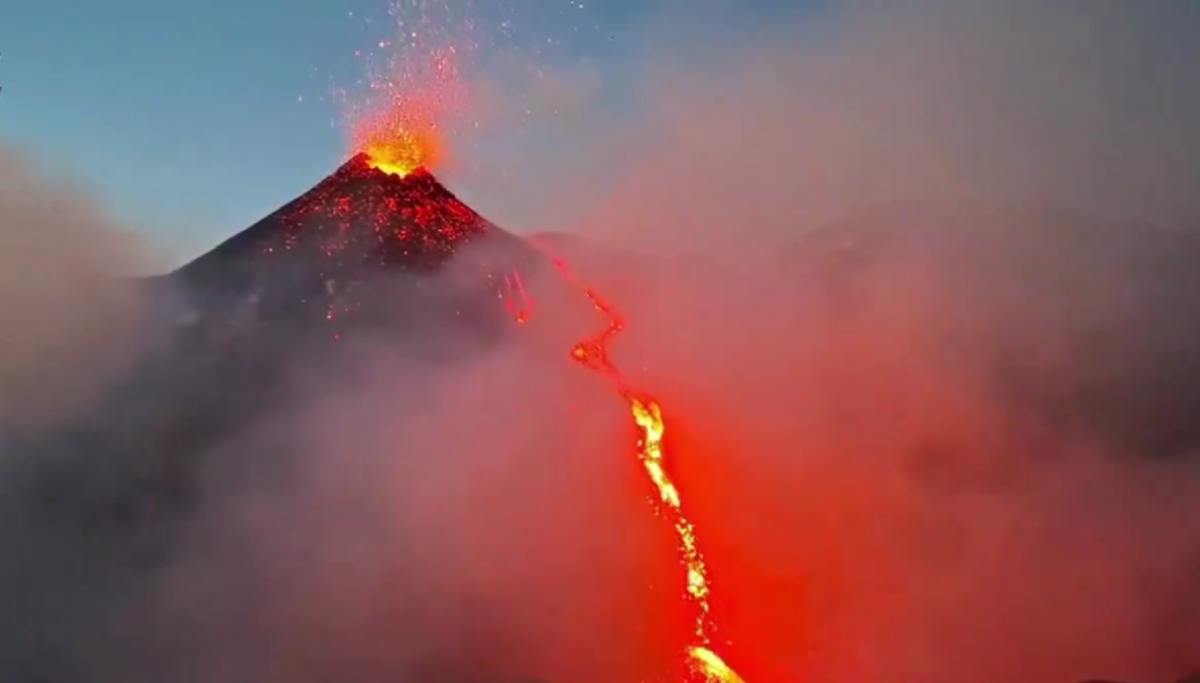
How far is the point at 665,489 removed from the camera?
16672mm

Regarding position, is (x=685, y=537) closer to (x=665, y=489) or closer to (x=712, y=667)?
(x=665, y=489)

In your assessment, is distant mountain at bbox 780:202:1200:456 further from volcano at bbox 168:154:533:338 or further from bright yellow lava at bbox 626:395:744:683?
volcano at bbox 168:154:533:338

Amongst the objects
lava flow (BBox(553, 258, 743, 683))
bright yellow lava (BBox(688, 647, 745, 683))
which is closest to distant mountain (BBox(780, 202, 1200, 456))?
lava flow (BBox(553, 258, 743, 683))

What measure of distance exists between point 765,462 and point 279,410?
9878 mm

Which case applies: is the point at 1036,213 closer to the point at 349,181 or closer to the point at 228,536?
the point at 349,181

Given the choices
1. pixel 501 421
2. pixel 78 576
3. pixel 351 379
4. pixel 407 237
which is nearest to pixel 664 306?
pixel 501 421

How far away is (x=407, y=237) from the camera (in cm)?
2942

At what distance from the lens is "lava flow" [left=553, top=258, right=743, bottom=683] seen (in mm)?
13148

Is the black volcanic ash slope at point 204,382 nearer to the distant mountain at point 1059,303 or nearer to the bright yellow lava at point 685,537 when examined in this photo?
the bright yellow lava at point 685,537

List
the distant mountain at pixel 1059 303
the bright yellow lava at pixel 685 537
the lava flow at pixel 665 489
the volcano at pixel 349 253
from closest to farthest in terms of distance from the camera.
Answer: the bright yellow lava at pixel 685 537
the lava flow at pixel 665 489
the distant mountain at pixel 1059 303
the volcano at pixel 349 253

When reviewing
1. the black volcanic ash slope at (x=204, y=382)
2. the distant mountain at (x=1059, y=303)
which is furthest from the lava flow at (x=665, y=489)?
the distant mountain at (x=1059, y=303)

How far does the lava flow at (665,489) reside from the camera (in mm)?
13148

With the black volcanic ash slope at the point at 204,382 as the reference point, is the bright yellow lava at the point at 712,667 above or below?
below

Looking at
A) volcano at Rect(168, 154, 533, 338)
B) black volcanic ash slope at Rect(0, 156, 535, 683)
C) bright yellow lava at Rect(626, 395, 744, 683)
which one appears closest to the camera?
bright yellow lava at Rect(626, 395, 744, 683)
